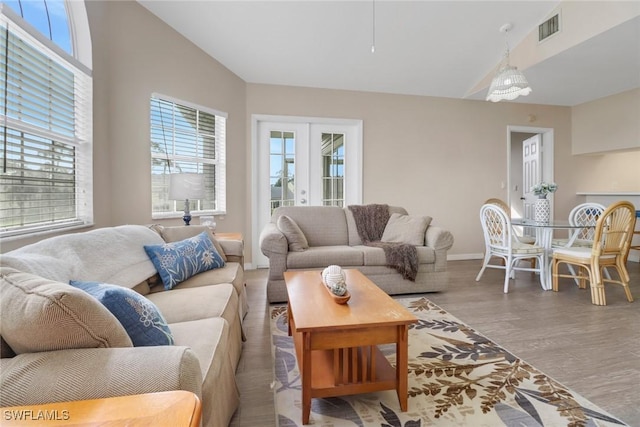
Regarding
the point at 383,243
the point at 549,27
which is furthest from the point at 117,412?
the point at 549,27

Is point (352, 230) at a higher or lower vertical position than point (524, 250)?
higher

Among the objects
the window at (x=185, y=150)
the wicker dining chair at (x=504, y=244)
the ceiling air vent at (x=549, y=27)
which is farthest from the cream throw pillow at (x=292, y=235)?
the ceiling air vent at (x=549, y=27)

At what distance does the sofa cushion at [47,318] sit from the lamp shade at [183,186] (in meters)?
1.96

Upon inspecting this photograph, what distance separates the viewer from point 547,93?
4617 millimetres

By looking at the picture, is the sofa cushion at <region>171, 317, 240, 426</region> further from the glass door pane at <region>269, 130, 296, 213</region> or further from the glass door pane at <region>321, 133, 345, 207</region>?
the glass door pane at <region>321, 133, 345, 207</region>

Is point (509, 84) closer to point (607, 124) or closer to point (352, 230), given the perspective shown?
point (352, 230)

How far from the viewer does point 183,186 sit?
2707 millimetres

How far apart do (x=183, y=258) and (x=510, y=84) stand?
355 centimetres

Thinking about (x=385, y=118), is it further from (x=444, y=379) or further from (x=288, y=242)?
(x=444, y=379)

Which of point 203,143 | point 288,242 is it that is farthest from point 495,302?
point 203,143

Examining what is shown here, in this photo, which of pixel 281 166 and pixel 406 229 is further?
pixel 281 166

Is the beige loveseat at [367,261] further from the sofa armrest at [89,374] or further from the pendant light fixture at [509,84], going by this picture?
the sofa armrest at [89,374]

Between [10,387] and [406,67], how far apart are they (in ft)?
15.3

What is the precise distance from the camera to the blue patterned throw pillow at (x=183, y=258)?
197 cm
